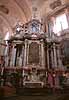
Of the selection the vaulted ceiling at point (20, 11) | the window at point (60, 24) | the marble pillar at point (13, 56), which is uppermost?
the vaulted ceiling at point (20, 11)

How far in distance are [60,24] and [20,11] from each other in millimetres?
5270

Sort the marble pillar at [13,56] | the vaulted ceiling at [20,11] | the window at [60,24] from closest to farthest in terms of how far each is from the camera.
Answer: the marble pillar at [13,56]
the window at [60,24]
the vaulted ceiling at [20,11]

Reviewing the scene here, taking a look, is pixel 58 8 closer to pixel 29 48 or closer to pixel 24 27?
pixel 24 27

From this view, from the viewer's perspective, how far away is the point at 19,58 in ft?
32.5

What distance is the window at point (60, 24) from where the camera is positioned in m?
12.8

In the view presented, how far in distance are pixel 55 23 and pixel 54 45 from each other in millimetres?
4060

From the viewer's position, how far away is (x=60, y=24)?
1324cm

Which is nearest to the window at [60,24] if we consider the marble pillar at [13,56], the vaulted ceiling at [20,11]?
the vaulted ceiling at [20,11]

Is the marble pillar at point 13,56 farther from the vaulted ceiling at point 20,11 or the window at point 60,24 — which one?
the vaulted ceiling at point 20,11

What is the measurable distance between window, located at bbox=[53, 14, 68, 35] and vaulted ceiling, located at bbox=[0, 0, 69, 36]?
1245 mm

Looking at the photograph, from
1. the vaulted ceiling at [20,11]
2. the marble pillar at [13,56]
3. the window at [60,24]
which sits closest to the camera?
the marble pillar at [13,56]

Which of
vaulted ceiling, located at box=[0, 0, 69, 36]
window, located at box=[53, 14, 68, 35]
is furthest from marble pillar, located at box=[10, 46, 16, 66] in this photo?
vaulted ceiling, located at box=[0, 0, 69, 36]

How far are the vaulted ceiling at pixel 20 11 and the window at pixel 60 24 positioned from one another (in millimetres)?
1245

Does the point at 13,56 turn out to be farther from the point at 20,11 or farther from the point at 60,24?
the point at 20,11
